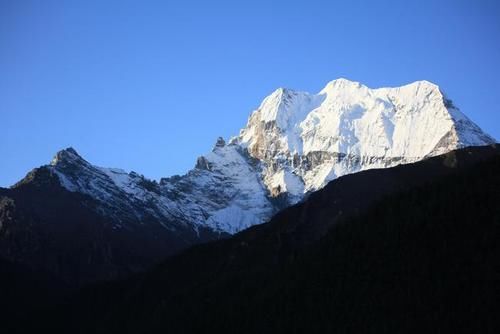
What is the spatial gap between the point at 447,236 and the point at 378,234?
59.6 feet

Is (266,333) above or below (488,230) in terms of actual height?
below

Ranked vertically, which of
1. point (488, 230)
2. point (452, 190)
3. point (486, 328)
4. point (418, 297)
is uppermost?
point (452, 190)

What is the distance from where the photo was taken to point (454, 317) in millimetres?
159250

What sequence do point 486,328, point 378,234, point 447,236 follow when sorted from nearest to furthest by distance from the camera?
point 486,328 → point 447,236 → point 378,234

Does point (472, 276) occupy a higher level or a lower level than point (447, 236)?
lower

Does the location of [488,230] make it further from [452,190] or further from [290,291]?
[290,291]

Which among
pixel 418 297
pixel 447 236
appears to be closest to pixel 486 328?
pixel 418 297

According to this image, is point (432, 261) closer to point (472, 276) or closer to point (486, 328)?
point (472, 276)

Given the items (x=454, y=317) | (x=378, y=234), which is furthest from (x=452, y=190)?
(x=454, y=317)

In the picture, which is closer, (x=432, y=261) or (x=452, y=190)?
(x=432, y=261)

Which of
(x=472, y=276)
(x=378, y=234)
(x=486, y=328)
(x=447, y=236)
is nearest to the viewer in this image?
(x=486, y=328)

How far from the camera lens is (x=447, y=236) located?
591ft

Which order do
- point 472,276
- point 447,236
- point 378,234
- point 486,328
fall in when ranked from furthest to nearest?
point 378,234
point 447,236
point 472,276
point 486,328

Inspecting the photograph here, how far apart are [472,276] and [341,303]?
2579 centimetres
